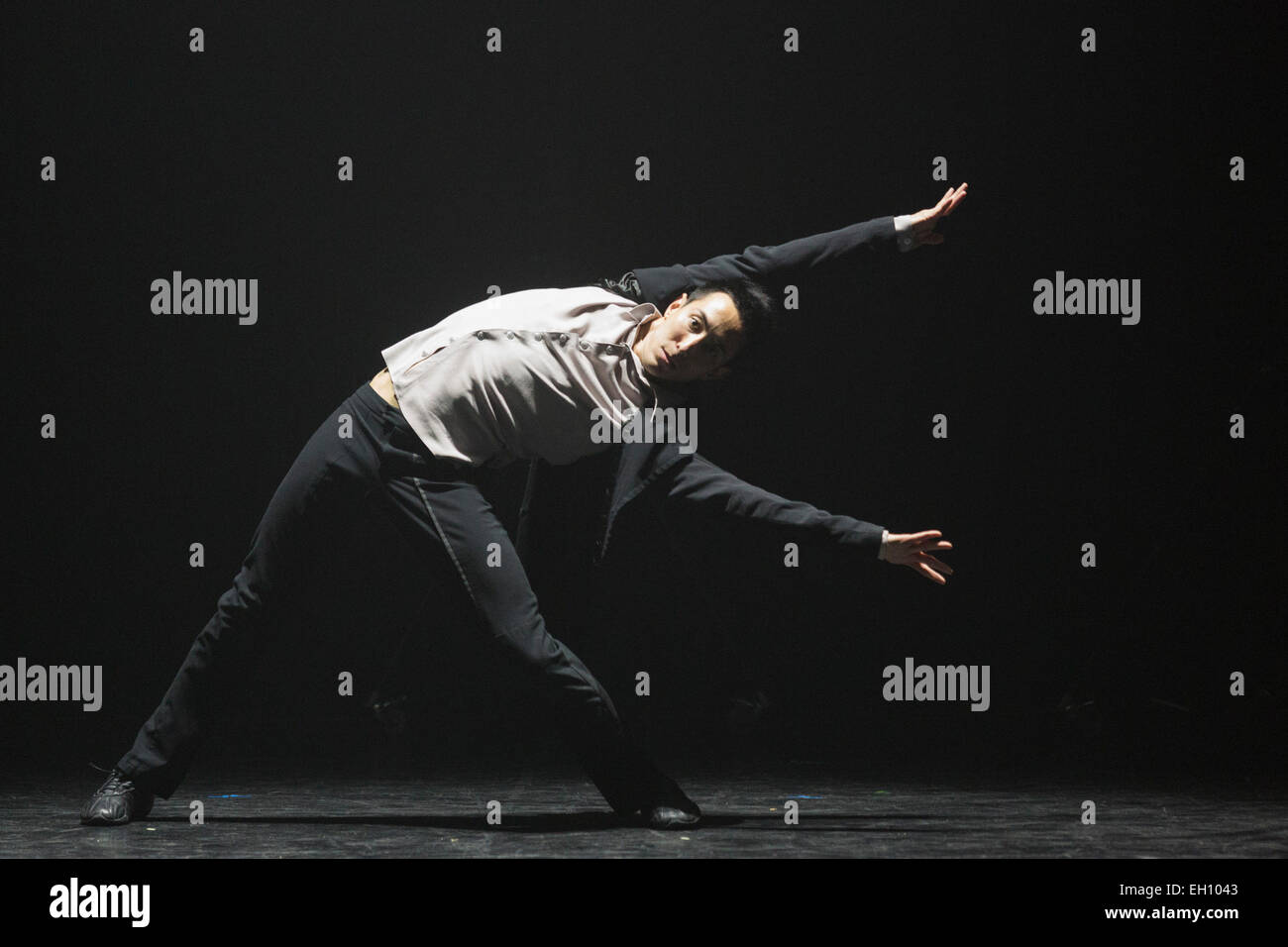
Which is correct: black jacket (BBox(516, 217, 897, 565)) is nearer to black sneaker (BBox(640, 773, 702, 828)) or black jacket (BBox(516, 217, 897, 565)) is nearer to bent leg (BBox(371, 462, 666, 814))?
bent leg (BBox(371, 462, 666, 814))

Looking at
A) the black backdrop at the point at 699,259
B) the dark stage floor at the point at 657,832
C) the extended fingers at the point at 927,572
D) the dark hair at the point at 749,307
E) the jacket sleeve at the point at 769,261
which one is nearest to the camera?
the dark stage floor at the point at 657,832

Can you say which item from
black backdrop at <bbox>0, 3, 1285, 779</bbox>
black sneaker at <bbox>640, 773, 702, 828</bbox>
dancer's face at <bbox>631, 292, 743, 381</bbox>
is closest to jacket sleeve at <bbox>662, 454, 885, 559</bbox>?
dancer's face at <bbox>631, 292, 743, 381</bbox>

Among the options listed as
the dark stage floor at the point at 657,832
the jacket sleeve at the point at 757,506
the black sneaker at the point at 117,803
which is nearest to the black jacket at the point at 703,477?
the jacket sleeve at the point at 757,506

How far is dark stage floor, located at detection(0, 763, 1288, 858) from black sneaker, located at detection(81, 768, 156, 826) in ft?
0.13

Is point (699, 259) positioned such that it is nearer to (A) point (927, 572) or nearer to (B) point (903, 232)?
(B) point (903, 232)

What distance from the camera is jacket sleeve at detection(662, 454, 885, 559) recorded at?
9.28 ft

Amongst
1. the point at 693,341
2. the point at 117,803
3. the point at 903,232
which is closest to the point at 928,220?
the point at 903,232

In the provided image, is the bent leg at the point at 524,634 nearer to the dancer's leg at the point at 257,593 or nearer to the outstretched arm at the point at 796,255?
the dancer's leg at the point at 257,593

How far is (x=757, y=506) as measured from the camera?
2883 mm

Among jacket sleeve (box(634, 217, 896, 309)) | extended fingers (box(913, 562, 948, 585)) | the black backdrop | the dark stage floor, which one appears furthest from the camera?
the black backdrop

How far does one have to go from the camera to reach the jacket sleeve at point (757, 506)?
9.28 ft

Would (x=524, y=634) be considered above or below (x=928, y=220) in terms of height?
below

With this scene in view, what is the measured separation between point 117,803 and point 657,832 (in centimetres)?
103

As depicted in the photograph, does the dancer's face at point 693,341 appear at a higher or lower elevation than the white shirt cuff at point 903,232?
lower
